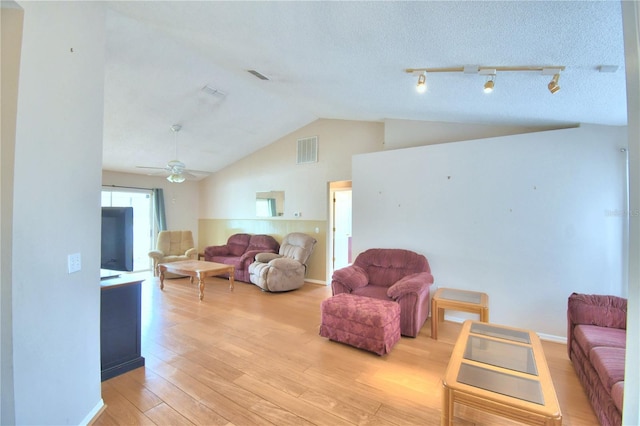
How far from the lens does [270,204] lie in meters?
6.62

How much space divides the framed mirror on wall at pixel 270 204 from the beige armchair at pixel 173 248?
1.87 metres

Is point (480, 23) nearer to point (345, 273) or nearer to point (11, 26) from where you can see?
point (11, 26)

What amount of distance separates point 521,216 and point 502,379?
229 centimetres

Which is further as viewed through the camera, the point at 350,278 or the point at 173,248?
the point at 173,248

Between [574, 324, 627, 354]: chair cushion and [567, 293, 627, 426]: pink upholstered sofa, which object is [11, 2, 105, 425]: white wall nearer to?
[567, 293, 627, 426]: pink upholstered sofa

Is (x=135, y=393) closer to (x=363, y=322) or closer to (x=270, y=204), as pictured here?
(x=363, y=322)

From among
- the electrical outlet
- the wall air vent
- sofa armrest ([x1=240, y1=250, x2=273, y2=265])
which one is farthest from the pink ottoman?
sofa armrest ([x1=240, y1=250, x2=273, y2=265])

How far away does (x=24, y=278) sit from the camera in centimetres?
146

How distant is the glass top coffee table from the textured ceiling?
2.07 meters

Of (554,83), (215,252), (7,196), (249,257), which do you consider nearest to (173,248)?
(215,252)

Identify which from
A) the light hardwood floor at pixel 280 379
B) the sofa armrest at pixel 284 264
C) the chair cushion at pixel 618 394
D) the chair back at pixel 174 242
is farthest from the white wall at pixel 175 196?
the chair cushion at pixel 618 394

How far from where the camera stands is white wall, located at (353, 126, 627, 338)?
9.83 ft

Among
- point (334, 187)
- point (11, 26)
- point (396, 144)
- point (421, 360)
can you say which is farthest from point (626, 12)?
point (334, 187)

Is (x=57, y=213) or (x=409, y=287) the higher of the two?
(x=57, y=213)
